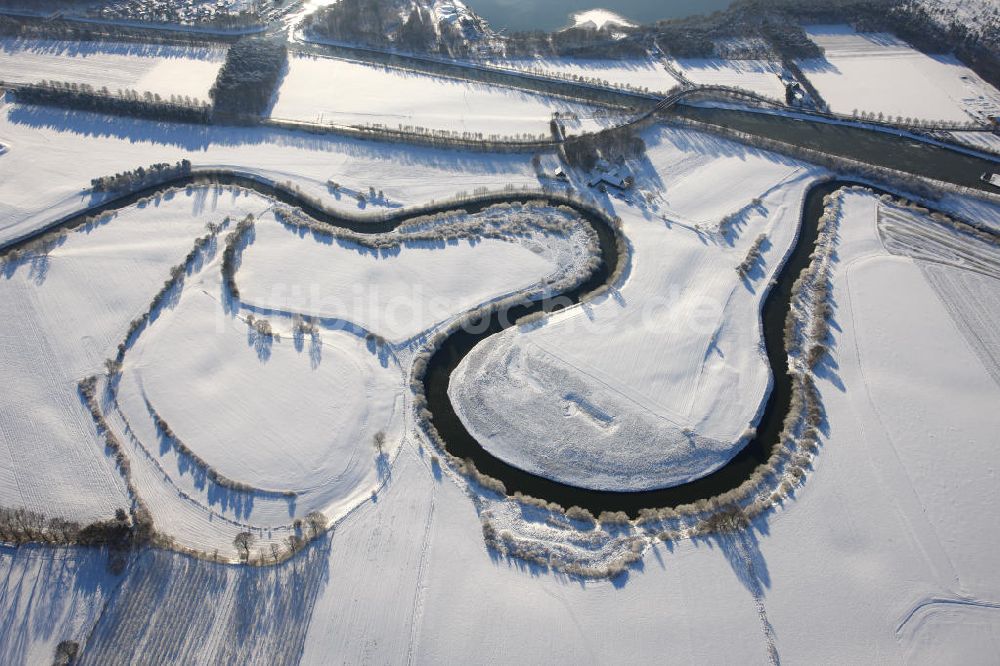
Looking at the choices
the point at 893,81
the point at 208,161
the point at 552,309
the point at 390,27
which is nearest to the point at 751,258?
the point at 552,309

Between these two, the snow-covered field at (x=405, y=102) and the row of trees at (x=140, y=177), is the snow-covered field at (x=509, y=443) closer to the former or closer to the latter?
the row of trees at (x=140, y=177)

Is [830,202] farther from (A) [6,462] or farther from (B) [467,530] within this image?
(A) [6,462]

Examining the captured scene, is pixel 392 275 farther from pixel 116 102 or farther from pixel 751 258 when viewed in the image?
pixel 116 102

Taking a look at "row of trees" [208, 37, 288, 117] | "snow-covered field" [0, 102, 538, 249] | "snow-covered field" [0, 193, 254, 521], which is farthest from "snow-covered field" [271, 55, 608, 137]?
"snow-covered field" [0, 193, 254, 521]

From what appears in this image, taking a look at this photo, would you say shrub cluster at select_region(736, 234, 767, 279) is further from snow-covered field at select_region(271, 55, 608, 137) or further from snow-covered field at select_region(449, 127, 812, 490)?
snow-covered field at select_region(271, 55, 608, 137)

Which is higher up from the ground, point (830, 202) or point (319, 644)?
point (830, 202)

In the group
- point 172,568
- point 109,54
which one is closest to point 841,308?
point 172,568
